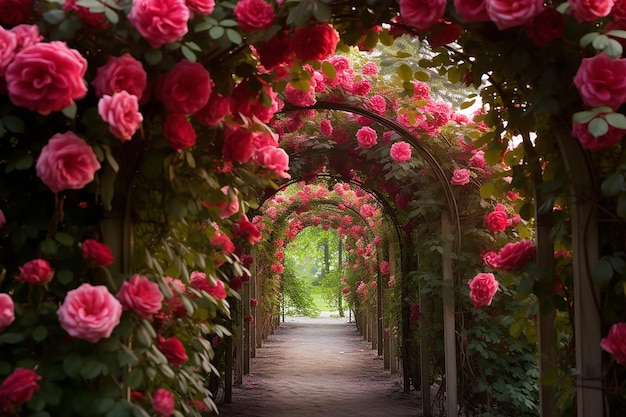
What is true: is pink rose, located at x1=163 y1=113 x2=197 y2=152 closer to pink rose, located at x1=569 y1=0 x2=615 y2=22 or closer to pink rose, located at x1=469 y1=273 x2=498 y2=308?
pink rose, located at x1=569 y1=0 x2=615 y2=22

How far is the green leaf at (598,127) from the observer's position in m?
1.96

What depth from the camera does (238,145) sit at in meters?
2.40

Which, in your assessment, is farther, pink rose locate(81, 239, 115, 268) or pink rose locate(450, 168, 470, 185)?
pink rose locate(450, 168, 470, 185)

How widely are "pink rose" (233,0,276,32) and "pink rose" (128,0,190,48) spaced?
226mm

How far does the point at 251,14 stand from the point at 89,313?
922 millimetres

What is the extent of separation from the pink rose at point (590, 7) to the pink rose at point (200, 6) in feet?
3.06

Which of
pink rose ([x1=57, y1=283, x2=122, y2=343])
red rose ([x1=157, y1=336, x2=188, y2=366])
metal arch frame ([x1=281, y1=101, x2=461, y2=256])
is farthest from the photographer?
metal arch frame ([x1=281, y1=101, x2=461, y2=256])

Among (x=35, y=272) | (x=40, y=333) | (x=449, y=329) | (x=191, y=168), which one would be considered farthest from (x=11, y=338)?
(x=449, y=329)

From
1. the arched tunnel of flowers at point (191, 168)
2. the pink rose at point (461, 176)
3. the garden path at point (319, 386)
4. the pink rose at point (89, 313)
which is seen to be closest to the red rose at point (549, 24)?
the arched tunnel of flowers at point (191, 168)

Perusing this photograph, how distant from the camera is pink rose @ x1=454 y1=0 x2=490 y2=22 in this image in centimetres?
207

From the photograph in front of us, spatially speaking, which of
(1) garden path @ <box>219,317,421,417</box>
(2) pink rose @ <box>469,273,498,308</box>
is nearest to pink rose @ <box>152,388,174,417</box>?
(2) pink rose @ <box>469,273,498,308</box>

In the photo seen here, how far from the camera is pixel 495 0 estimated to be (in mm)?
1979

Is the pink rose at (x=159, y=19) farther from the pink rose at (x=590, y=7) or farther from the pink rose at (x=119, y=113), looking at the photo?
the pink rose at (x=590, y=7)

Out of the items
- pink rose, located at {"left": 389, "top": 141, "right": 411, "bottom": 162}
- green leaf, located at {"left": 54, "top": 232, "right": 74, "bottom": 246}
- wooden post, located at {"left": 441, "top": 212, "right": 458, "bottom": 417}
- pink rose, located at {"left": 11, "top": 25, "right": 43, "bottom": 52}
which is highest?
pink rose, located at {"left": 389, "top": 141, "right": 411, "bottom": 162}
